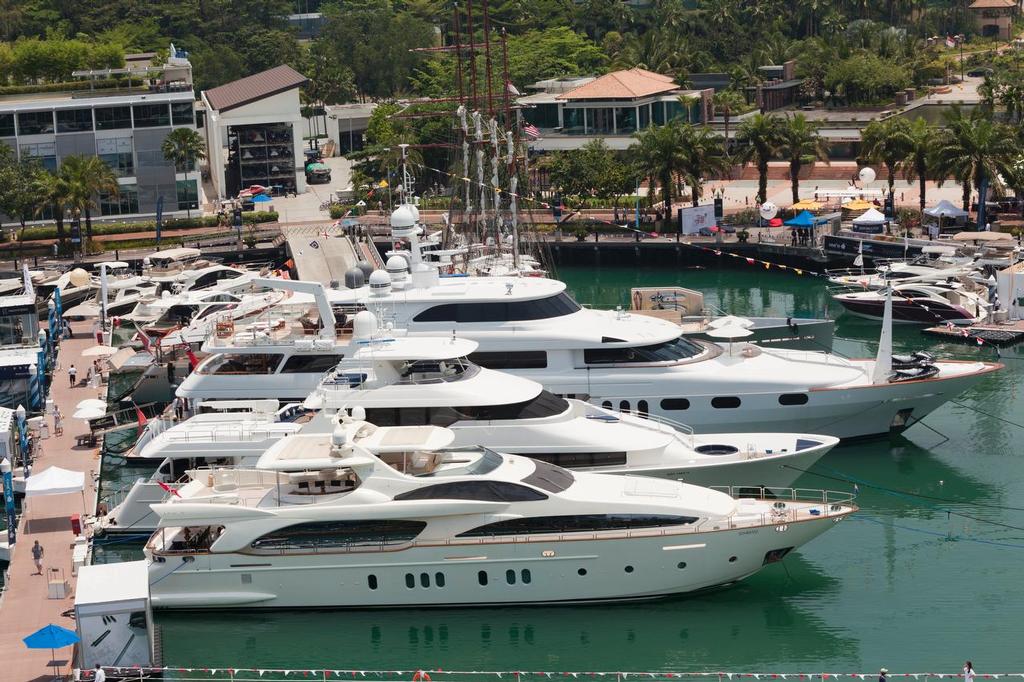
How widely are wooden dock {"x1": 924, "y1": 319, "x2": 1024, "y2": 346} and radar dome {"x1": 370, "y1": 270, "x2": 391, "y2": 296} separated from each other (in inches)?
887

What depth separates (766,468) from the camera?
36.9m

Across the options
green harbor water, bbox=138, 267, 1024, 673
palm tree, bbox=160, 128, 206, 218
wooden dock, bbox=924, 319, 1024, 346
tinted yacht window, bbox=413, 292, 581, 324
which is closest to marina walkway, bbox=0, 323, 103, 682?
green harbor water, bbox=138, 267, 1024, 673

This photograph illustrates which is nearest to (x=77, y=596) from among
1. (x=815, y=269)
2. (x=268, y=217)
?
(x=815, y=269)

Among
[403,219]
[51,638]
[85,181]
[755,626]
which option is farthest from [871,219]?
[51,638]

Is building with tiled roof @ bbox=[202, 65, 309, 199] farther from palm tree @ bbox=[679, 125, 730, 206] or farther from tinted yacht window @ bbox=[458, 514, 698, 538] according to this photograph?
tinted yacht window @ bbox=[458, 514, 698, 538]

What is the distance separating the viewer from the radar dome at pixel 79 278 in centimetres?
6756

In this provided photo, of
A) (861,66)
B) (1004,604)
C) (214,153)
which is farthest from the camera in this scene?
(861,66)

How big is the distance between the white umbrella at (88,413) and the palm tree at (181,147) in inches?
1531

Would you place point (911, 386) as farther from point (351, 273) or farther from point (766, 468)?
point (351, 273)

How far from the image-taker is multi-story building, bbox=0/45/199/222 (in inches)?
3169

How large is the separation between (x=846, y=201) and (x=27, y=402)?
4258 centimetres

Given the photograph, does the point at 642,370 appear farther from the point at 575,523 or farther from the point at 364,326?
the point at 575,523

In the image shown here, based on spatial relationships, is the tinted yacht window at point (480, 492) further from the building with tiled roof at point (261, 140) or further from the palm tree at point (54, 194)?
the building with tiled roof at point (261, 140)

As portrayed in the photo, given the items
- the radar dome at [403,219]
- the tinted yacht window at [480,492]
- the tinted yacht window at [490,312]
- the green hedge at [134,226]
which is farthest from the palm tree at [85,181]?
the tinted yacht window at [480,492]
